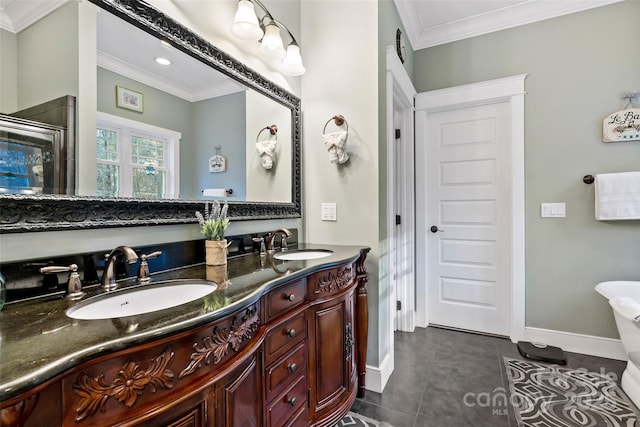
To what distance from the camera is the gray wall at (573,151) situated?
2.32 metres

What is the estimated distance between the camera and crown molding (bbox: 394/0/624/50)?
8.04 feet

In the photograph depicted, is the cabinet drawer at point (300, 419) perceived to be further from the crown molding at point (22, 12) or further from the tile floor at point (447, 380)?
the crown molding at point (22, 12)

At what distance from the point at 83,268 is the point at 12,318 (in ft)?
0.95

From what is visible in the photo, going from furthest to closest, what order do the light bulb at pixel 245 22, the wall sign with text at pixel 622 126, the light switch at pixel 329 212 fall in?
the wall sign with text at pixel 622 126, the light switch at pixel 329 212, the light bulb at pixel 245 22

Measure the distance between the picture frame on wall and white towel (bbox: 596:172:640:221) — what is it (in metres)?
3.02

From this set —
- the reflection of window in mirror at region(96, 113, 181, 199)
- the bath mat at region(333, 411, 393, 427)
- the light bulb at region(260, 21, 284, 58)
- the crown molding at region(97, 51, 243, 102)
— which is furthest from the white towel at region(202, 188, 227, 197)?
the bath mat at region(333, 411, 393, 427)

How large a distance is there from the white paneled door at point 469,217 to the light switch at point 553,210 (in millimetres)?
249

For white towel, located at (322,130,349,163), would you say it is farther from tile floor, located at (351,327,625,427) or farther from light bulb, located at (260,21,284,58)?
tile floor, located at (351,327,625,427)

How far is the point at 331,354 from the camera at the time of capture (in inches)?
59.1

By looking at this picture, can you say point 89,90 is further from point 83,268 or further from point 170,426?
point 170,426

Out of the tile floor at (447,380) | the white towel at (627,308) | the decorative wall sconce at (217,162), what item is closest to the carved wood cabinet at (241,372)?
the tile floor at (447,380)

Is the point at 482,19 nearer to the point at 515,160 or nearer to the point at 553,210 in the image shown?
the point at 515,160

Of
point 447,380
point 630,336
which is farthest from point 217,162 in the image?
point 630,336

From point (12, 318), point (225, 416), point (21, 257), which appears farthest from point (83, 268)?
point (225, 416)
